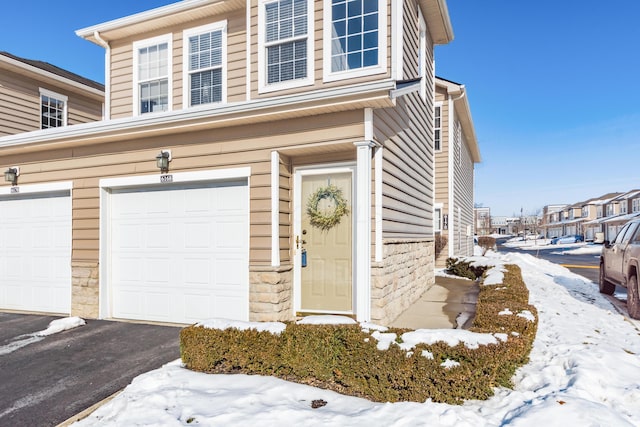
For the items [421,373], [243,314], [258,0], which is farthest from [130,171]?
[421,373]

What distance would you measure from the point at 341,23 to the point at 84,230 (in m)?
5.85

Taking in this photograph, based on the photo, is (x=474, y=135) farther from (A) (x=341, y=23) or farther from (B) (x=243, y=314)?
(B) (x=243, y=314)

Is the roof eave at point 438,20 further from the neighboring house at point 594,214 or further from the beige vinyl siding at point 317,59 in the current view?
the neighboring house at point 594,214

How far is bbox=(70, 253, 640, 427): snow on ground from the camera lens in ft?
8.87

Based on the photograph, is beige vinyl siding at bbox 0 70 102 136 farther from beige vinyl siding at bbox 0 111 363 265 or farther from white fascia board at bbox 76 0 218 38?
beige vinyl siding at bbox 0 111 363 265

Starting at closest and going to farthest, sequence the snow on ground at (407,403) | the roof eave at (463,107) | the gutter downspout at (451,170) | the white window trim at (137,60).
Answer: the snow on ground at (407,403)
the white window trim at (137,60)
the roof eave at (463,107)
the gutter downspout at (451,170)

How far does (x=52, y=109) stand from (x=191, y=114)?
899 centimetres

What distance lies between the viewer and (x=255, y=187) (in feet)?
18.5

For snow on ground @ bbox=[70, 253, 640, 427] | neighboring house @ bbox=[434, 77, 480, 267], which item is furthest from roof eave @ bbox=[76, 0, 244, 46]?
neighboring house @ bbox=[434, 77, 480, 267]

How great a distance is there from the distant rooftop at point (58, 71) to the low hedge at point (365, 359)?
11431 mm

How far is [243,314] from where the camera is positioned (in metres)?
5.82

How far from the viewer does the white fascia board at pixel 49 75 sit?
1025 centimetres

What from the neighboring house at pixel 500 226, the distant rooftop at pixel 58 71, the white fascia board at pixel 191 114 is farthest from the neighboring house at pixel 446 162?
the neighboring house at pixel 500 226

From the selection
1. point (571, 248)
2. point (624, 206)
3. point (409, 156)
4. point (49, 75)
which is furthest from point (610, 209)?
point (49, 75)
